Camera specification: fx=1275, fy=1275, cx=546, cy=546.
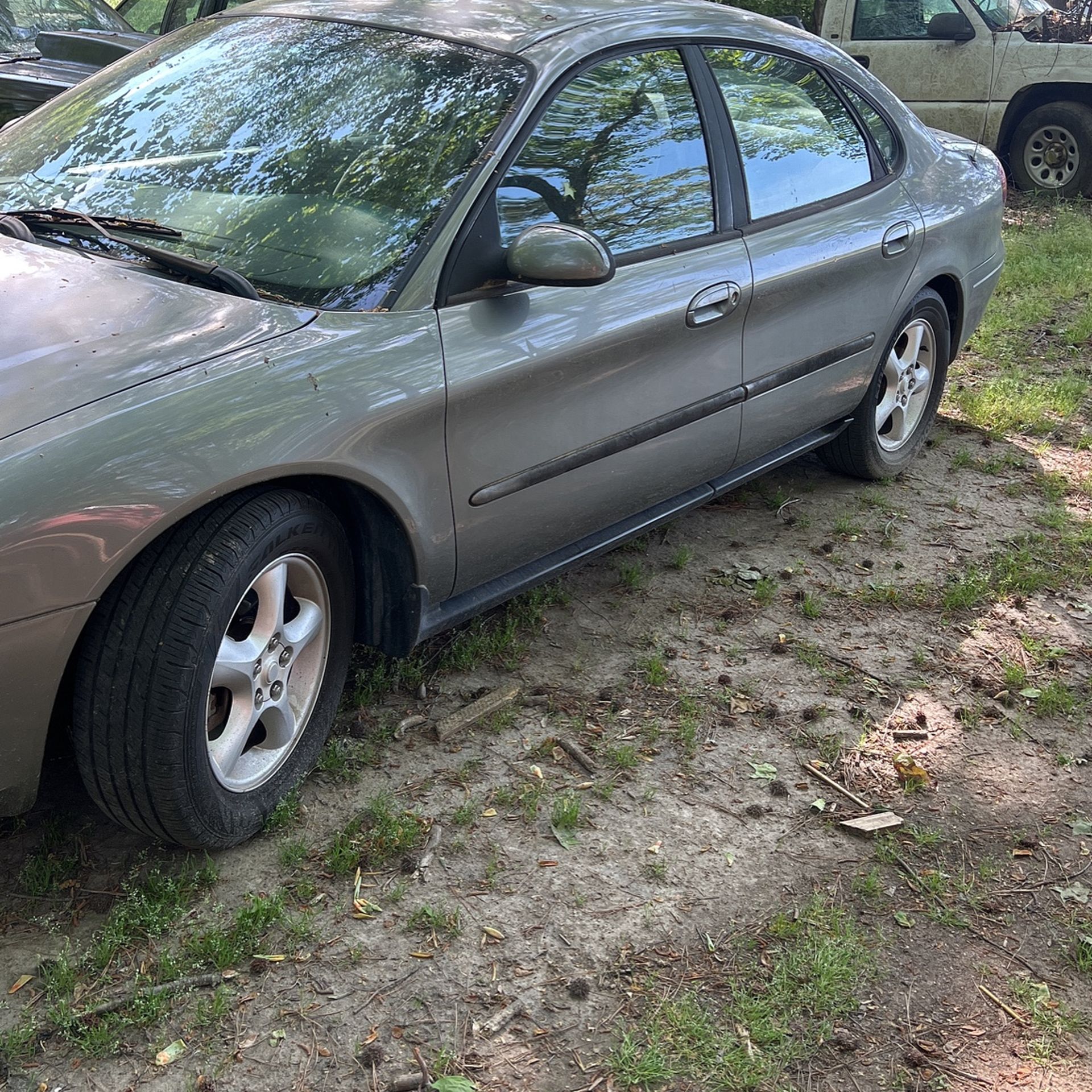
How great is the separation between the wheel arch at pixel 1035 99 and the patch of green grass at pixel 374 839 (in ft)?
29.3

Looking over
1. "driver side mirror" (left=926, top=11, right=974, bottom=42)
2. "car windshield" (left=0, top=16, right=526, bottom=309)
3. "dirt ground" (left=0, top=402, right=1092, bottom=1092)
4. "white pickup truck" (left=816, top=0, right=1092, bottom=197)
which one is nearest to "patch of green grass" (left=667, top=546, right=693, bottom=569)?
"dirt ground" (left=0, top=402, right=1092, bottom=1092)

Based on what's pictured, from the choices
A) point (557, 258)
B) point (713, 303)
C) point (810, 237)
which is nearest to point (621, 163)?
point (713, 303)

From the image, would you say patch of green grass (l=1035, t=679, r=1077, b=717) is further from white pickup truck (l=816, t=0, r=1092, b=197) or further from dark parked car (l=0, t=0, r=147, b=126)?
white pickup truck (l=816, t=0, r=1092, b=197)

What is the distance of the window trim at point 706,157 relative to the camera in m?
3.04

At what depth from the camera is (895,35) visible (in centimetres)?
1005

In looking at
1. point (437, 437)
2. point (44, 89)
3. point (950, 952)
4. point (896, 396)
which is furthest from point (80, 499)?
point (44, 89)

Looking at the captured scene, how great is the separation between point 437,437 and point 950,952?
1.62 metres

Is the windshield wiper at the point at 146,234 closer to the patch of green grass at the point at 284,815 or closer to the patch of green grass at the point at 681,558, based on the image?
the patch of green grass at the point at 284,815

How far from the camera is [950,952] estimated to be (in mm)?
2789

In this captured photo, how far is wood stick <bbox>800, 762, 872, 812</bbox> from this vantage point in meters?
3.27

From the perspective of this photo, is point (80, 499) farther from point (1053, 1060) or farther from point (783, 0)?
point (783, 0)

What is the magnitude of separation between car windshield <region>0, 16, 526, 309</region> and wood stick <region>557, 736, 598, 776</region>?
1257 millimetres

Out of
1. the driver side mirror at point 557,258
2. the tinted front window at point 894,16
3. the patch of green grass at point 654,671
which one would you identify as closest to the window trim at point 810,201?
the driver side mirror at point 557,258

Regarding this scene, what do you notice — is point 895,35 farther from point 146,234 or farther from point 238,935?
point 238,935
